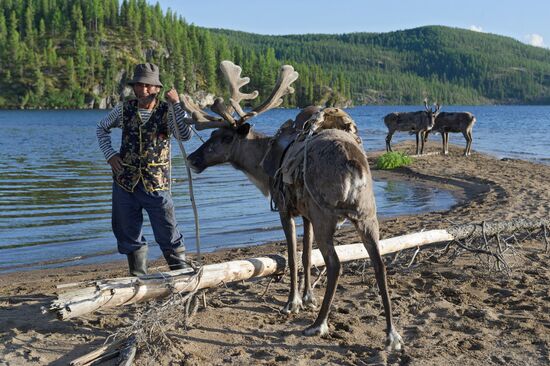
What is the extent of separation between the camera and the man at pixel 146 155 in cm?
682

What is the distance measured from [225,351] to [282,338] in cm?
65

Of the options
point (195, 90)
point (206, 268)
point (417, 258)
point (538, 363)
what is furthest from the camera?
point (195, 90)

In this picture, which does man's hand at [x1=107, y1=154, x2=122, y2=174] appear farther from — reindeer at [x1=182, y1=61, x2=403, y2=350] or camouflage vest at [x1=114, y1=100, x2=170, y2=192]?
reindeer at [x1=182, y1=61, x2=403, y2=350]

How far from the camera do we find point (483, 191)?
1803 centimetres

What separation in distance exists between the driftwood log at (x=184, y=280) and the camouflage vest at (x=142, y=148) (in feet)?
3.68

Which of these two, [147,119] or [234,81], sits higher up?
[234,81]

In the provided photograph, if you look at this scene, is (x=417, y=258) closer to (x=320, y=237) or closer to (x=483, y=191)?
(x=320, y=237)

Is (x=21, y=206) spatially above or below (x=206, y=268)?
below

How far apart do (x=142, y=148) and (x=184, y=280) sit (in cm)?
158

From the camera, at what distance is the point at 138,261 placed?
7.29 meters

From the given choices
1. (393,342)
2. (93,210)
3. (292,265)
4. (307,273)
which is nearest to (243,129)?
(292,265)

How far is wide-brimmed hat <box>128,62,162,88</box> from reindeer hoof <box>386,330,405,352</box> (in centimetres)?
373

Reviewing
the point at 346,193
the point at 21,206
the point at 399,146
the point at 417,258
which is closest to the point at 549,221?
the point at 417,258

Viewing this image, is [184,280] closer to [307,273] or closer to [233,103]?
[307,273]
